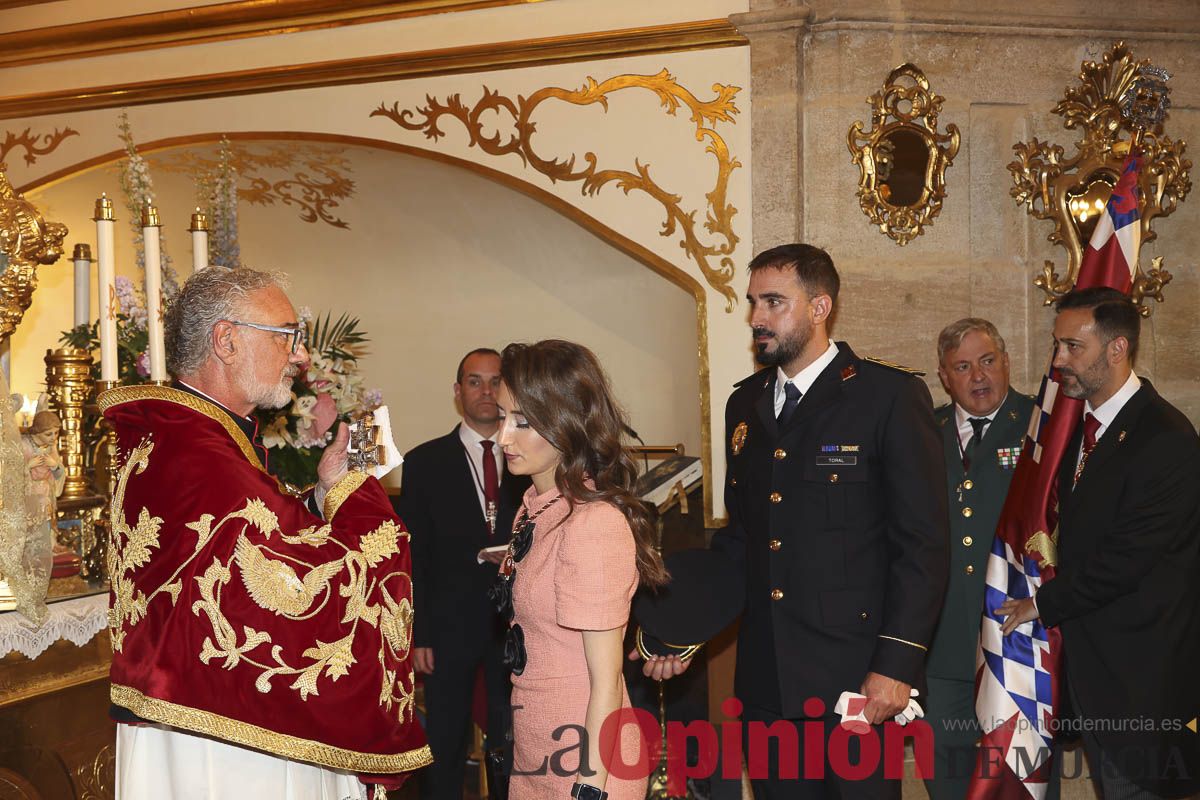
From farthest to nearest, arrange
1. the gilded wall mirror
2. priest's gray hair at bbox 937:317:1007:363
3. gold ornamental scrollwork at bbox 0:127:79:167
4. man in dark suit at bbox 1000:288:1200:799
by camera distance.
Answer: gold ornamental scrollwork at bbox 0:127:79:167 → the gilded wall mirror → priest's gray hair at bbox 937:317:1007:363 → man in dark suit at bbox 1000:288:1200:799

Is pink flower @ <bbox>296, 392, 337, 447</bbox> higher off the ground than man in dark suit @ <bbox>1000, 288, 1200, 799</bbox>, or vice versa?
pink flower @ <bbox>296, 392, 337, 447</bbox>

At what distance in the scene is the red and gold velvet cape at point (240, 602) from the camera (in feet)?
6.73

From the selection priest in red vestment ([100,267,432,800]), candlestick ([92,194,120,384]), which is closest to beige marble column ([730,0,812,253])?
candlestick ([92,194,120,384])

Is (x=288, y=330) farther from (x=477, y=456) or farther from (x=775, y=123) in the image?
(x=775, y=123)

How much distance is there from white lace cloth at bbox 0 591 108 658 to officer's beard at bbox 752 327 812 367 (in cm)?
196

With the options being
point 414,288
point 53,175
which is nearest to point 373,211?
point 414,288

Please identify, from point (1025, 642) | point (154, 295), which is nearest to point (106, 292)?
point (154, 295)

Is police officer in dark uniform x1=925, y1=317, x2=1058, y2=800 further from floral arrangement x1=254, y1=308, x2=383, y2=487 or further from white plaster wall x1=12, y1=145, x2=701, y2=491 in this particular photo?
floral arrangement x1=254, y1=308, x2=383, y2=487

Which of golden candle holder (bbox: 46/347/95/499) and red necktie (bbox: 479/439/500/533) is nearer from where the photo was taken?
golden candle holder (bbox: 46/347/95/499)

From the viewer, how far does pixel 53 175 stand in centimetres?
552

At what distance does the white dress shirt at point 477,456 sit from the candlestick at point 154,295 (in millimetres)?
1558

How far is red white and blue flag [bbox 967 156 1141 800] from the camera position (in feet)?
12.1

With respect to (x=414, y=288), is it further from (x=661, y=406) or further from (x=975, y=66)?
(x=975, y=66)

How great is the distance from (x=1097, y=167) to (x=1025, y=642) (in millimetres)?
2052
